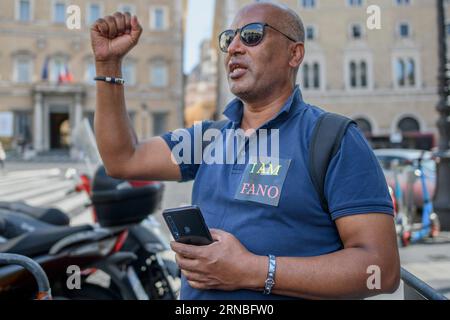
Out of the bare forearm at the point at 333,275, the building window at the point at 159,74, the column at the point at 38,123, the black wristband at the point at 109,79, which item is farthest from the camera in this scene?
the building window at the point at 159,74

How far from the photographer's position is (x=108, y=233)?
2.61 m

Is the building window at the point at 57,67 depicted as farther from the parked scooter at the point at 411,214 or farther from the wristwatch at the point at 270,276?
the wristwatch at the point at 270,276

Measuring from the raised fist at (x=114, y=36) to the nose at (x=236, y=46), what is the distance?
0.30 m

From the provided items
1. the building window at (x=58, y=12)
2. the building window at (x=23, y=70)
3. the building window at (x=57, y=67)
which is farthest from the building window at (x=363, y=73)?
the building window at (x=23, y=70)

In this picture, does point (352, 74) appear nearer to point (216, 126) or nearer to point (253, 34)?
point (216, 126)

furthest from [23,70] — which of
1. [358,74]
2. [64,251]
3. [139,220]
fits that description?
[64,251]

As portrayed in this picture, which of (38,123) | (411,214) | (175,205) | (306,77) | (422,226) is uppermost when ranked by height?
(306,77)

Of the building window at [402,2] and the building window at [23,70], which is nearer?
the building window at [23,70]

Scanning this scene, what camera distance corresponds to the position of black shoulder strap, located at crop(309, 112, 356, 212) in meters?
1.04

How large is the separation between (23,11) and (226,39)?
2794cm

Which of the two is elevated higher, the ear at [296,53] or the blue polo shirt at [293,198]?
the ear at [296,53]

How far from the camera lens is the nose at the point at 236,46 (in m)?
1.24

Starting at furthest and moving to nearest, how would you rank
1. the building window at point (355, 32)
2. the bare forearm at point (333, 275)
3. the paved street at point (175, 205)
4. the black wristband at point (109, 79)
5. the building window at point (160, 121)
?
the building window at point (160, 121) → the building window at point (355, 32) → the paved street at point (175, 205) → the black wristband at point (109, 79) → the bare forearm at point (333, 275)

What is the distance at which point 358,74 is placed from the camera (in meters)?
27.3
